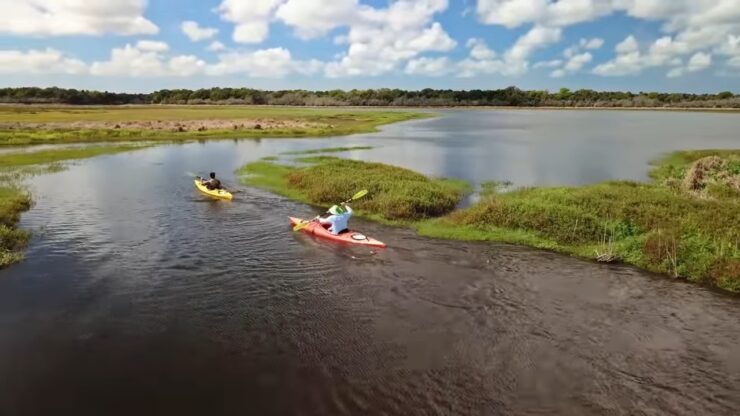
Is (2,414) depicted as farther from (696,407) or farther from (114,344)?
(696,407)

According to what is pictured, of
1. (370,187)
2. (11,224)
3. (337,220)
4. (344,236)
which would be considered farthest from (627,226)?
(11,224)

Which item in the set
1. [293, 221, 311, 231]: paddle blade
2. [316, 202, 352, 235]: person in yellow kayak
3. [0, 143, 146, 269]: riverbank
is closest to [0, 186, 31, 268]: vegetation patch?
[0, 143, 146, 269]: riverbank

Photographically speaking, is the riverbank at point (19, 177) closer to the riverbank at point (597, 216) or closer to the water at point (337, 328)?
the water at point (337, 328)

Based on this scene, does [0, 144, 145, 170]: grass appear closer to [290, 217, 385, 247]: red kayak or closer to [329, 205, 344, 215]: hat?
[290, 217, 385, 247]: red kayak

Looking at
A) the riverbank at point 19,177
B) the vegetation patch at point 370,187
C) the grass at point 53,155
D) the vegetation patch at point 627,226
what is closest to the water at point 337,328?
the riverbank at point 19,177

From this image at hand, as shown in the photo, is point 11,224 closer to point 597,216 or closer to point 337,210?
point 337,210
